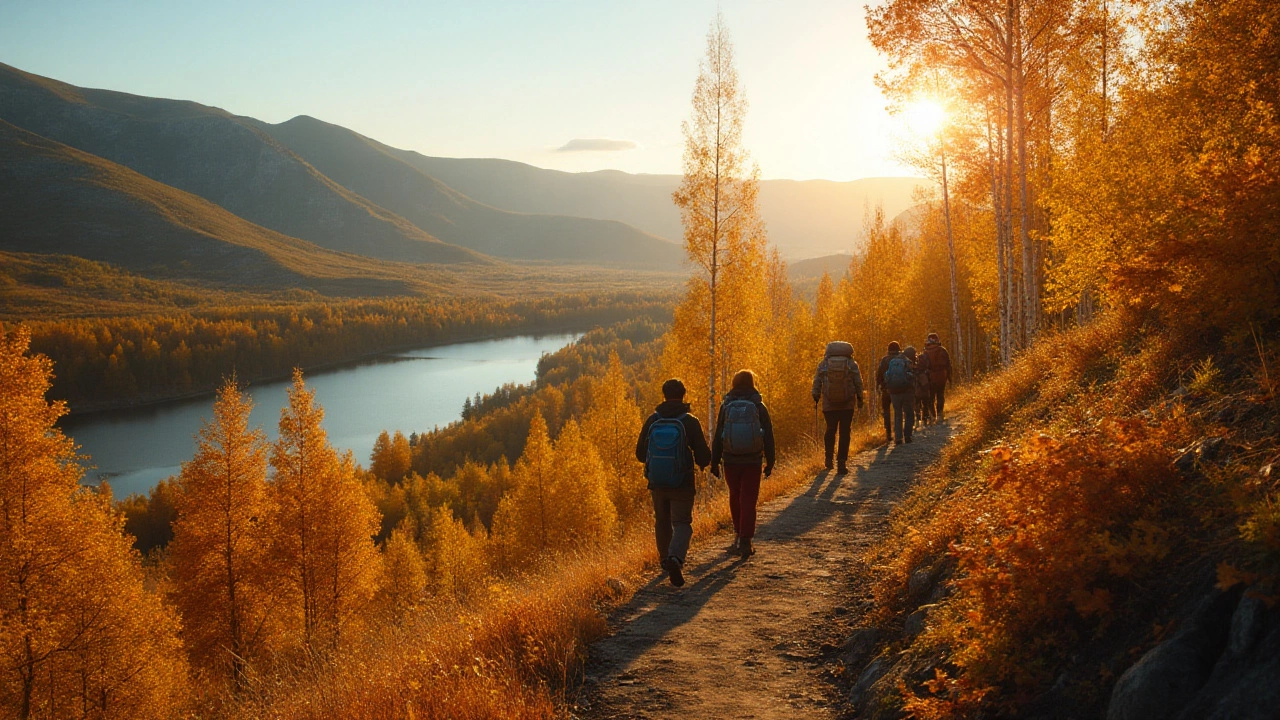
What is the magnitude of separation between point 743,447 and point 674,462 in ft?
3.45

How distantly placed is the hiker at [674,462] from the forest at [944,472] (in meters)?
A: 0.90

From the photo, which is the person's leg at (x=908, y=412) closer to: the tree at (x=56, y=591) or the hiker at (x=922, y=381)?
the hiker at (x=922, y=381)

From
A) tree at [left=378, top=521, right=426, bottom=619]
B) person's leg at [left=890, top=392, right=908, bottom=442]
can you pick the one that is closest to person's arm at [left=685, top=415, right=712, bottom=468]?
person's leg at [left=890, top=392, right=908, bottom=442]

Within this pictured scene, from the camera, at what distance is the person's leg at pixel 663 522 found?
7969 millimetres

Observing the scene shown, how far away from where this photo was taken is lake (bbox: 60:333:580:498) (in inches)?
Result: 3041

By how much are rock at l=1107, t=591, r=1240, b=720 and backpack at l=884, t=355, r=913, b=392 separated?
12.3 m

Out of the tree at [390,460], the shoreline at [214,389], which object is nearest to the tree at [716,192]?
the tree at [390,460]

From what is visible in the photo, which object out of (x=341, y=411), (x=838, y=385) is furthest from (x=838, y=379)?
(x=341, y=411)

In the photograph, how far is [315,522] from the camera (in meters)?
27.0

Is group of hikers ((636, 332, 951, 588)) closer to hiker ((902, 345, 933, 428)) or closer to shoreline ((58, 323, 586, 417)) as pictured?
hiker ((902, 345, 933, 428))

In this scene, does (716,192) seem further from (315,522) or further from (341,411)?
(341,411)

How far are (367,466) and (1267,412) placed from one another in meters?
78.8

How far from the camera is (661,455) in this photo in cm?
779

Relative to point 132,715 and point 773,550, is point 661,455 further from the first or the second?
point 132,715
